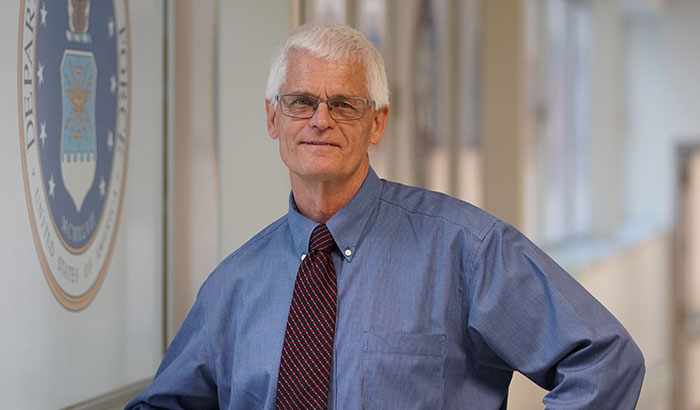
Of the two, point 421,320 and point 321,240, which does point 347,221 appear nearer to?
point 321,240

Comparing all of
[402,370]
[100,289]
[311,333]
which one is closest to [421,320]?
[402,370]

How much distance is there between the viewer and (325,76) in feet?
5.24

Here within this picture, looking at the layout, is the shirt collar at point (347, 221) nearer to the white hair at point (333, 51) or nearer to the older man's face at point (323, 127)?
the older man's face at point (323, 127)

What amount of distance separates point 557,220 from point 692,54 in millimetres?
2059

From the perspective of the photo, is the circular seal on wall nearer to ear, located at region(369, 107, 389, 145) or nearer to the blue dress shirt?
the blue dress shirt

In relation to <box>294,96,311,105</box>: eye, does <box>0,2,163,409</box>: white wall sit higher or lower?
lower

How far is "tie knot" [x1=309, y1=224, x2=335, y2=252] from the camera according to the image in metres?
1.69

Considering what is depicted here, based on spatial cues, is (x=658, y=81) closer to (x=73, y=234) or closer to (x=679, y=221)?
(x=679, y=221)

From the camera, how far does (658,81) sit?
25.1 feet

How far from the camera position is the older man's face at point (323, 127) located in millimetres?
1599

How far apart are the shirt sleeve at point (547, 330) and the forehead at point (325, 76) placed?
382 mm

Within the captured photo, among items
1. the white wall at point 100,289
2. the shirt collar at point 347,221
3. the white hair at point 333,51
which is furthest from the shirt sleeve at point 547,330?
the white wall at point 100,289

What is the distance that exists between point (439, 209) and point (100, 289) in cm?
89

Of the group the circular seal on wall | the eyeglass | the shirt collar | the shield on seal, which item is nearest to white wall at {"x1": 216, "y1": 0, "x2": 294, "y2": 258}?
the circular seal on wall
